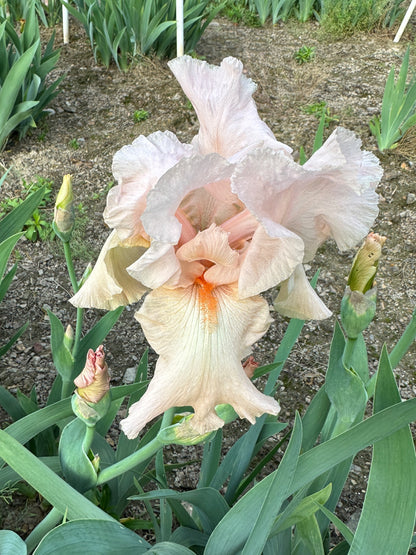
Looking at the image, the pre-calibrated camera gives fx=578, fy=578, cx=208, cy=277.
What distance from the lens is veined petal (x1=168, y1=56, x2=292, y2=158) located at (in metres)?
0.84

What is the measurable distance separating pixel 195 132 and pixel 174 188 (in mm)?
2382

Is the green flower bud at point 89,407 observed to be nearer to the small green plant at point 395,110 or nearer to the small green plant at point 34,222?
the small green plant at point 34,222

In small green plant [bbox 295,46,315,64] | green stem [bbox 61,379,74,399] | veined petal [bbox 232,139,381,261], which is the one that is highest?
veined petal [bbox 232,139,381,261]

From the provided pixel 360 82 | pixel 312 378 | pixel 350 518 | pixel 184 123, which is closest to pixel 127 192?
pixel 350 518

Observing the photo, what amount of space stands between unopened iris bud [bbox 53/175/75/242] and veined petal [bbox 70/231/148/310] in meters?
0.24

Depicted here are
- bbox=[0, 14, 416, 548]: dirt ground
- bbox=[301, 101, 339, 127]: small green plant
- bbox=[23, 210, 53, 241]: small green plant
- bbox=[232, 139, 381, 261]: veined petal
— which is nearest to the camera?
bbox=[232, 139, 381, 261]: veined petal

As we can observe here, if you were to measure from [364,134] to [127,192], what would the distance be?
2.64m

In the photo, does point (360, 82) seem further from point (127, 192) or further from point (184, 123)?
point (127, 192)

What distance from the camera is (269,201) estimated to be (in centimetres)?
76

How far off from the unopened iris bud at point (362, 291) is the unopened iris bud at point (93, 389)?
14.7 inches

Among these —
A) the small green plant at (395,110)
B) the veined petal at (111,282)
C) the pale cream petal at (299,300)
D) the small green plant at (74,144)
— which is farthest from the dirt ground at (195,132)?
the pale cream petal at (299,300)

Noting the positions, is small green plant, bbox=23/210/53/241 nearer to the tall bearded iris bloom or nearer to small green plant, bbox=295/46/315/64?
the tall bearded iris bloom

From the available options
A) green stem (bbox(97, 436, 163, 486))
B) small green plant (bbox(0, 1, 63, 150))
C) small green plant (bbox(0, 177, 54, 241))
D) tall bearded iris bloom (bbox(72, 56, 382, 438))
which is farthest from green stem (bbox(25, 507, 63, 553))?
small green plant (bbox(0, 1, 63, 150))

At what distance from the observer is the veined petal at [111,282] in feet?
2.85
